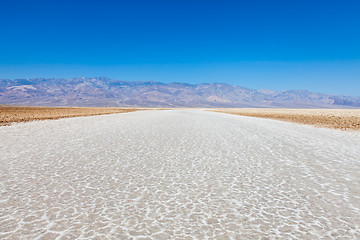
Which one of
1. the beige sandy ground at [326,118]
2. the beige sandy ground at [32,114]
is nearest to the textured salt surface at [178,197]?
the beige sandy ground at [326,118]

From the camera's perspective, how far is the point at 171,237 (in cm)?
320

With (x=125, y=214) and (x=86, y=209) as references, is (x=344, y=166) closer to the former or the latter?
(x=125, y=214)

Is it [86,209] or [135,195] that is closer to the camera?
[86,209]

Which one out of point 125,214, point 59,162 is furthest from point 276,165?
point 59,162

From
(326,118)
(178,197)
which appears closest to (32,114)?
(178,197)

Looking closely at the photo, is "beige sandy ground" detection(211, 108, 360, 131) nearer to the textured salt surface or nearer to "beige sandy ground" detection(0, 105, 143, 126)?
the textured salt surface

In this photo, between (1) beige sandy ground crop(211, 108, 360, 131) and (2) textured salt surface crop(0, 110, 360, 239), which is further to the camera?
(1) beige sandy ground crop(211, 108, 360, 131)

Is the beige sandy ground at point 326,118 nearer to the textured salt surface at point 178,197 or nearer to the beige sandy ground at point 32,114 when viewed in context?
the textured salt surface at point 178,197

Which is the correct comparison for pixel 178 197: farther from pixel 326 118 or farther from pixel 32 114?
pixel 32 114

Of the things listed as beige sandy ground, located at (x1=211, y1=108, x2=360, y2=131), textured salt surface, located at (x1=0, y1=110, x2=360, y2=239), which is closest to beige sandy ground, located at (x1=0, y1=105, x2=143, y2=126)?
textured salt surface, located at (x1=0, y1=110, x2=360, y2=239)

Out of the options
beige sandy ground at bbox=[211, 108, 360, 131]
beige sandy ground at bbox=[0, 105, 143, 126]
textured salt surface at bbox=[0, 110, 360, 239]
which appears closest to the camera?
textured salt surface at bbox=[0, 110, 360, 239]

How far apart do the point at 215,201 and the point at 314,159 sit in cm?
514

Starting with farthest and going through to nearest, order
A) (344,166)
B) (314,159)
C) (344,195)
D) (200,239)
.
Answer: (314,159) → (344,166) → (344,195) → (200,239)

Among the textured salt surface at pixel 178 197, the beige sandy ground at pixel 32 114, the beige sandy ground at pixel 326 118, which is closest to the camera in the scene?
the textured salt surface at pixel 178 197
